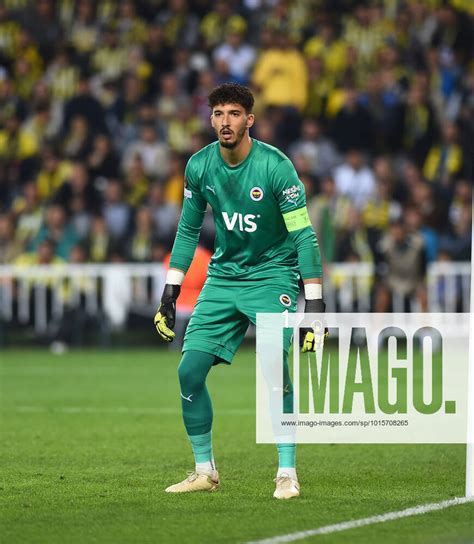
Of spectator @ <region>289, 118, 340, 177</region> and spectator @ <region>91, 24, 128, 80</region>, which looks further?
spectator @ <region>91, 24, 128, 80</region>

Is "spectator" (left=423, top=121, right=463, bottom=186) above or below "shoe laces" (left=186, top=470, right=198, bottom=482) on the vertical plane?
above

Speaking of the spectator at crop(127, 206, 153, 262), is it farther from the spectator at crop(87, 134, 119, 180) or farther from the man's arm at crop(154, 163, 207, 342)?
the man's arm at crop(154, 163, 207, 342)

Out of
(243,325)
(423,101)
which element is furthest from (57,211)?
(243,325)

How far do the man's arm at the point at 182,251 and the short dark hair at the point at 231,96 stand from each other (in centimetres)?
50

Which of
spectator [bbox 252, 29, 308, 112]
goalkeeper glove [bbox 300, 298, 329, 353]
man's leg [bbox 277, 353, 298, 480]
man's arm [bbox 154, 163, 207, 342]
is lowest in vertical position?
man's leg [bbox 277, 353, 298, 480]

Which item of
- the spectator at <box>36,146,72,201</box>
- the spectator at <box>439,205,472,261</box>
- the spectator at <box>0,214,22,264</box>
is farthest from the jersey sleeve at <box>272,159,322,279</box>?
the spectator at <box>36,146,72,201</box>

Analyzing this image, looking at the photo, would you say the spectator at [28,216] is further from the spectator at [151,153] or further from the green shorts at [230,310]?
the green shorts at [230,310]

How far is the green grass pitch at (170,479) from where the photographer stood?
6.84m

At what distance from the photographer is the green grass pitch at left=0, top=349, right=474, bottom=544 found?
6840 millimetres

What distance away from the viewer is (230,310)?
823 cm

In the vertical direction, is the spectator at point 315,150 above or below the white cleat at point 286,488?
above

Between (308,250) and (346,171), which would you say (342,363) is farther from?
(346,171)

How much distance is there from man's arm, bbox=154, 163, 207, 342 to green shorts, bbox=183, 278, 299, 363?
0.51ft

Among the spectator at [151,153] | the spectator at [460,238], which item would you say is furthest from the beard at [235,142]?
the spectator at [151,153]
